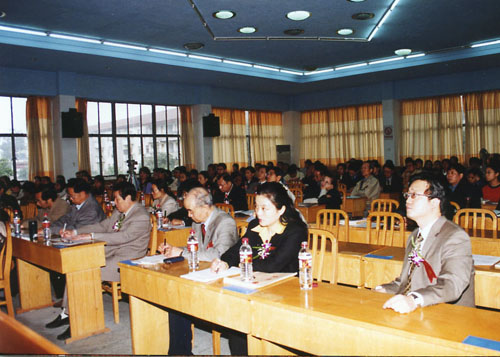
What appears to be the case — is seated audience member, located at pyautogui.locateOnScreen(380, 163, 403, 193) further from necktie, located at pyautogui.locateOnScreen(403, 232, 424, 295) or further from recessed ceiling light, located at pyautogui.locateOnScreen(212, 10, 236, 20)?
necktie, located at pyautogui.locateOnScreen(403, 232, 424, 295)

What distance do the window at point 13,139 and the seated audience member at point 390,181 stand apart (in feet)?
26.5

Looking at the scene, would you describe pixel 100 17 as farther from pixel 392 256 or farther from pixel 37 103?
pixel 392 256

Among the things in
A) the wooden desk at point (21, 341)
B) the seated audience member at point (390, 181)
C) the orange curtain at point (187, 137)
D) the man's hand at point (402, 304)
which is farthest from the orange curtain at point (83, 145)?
the wooden desk at point (21, 341)

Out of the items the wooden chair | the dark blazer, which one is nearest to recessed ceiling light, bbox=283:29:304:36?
the wooden chair

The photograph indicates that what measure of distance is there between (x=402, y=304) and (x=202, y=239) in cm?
203

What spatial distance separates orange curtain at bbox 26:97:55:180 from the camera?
10.4 m

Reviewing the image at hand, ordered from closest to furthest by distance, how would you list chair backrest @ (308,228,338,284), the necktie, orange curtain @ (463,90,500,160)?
the necktie, chair backrest @ (308,228,338,284), orange curtain @ (463,90,500,160)

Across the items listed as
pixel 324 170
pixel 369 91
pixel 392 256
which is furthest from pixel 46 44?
pixel 369 91

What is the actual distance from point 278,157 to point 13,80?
8.43 meters

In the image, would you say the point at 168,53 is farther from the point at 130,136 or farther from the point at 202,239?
the point at 202,239

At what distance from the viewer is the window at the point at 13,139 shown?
33.8ft

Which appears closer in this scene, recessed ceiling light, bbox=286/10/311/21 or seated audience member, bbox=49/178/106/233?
seated audience member, bbox=49/178/106/233

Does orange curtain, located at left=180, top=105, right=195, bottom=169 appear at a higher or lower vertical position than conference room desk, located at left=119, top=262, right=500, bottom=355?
higher

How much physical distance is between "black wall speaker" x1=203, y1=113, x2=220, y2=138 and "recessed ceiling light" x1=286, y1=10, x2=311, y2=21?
5.66 meters
